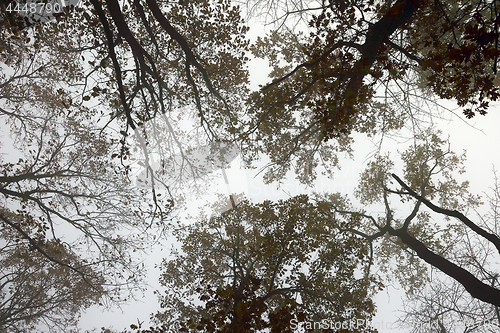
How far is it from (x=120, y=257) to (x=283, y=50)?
10.4 metres

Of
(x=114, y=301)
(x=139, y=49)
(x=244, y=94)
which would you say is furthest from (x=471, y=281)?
(x=114, y=301)

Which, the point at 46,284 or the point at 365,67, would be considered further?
the point at 46,284

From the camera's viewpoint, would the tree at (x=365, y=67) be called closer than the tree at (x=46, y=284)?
Yes

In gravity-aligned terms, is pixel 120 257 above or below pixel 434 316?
above

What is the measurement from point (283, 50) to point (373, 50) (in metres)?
4.95

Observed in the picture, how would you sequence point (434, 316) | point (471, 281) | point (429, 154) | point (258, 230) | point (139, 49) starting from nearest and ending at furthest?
point (139, 49) < point (471, 281) < point (434, 316) < point (258, 230) < point (429, 154)

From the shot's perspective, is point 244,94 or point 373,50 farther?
point 244,94

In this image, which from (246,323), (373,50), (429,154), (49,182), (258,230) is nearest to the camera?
(373,50)

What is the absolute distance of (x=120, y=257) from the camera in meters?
9.52

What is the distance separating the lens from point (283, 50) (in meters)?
8.62

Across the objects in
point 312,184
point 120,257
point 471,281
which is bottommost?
point 471,281

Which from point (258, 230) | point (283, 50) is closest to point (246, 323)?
point (258, 230)

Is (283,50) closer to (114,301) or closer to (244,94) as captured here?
(244,94)

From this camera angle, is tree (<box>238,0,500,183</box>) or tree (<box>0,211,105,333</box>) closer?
tree (<box>238,0,500,183</box>)
